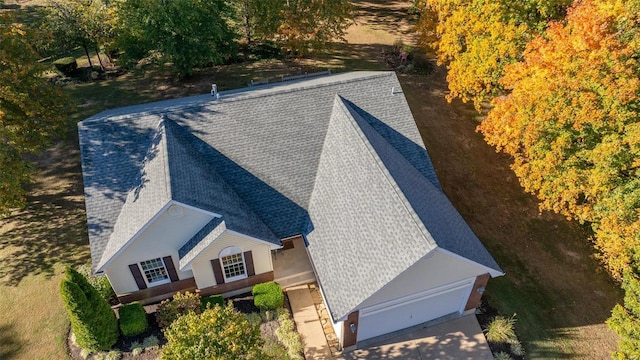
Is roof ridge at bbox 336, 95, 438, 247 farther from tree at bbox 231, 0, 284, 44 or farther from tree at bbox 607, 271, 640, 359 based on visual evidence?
tree at bbox 231, 0, 284, 44

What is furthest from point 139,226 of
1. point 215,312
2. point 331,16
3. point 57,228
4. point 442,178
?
point 331,16

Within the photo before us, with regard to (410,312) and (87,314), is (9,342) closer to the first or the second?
(87,314)

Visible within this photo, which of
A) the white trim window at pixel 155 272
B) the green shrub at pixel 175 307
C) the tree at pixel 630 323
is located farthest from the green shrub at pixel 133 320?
the tree at pixel 630 323

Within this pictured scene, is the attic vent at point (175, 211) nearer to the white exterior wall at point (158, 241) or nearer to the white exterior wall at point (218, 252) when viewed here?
the white exterior wall at point (158, 241)

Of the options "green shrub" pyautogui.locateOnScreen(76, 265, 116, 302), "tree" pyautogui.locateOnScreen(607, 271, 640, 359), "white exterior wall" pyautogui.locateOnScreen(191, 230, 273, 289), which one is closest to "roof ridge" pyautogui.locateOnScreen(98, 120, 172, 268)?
"green shrub" pyautogui.locateOnScreen(76, 265, 116, 302)

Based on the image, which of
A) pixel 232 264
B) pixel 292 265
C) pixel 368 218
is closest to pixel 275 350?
pixel 232 264
